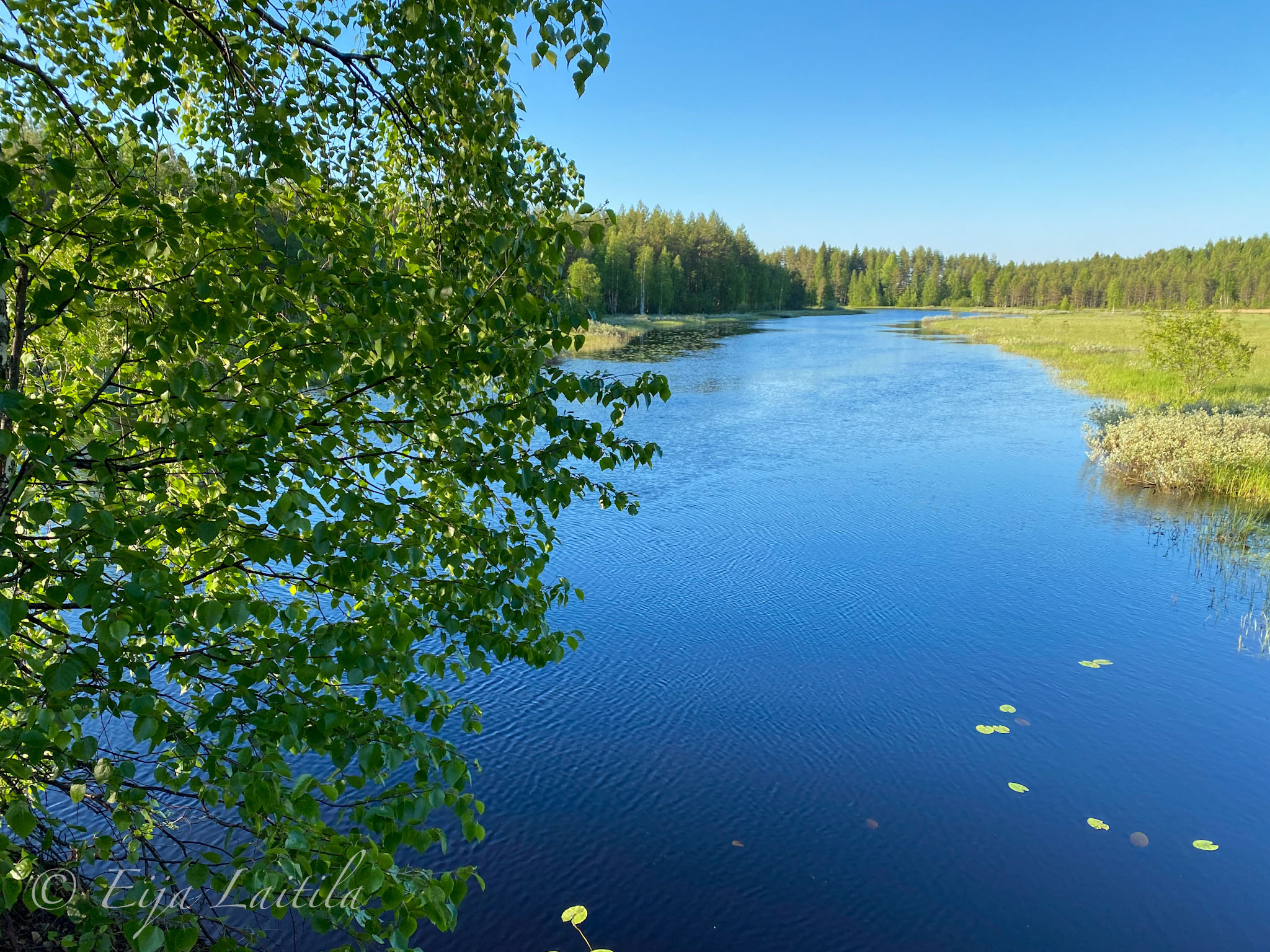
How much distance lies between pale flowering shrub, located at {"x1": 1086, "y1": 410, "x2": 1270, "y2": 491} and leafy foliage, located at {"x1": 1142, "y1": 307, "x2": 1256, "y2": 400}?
18.7 feet

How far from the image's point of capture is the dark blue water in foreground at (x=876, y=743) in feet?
23.4

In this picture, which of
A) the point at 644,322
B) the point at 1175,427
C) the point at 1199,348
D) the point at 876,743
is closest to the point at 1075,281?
the point at 644,322

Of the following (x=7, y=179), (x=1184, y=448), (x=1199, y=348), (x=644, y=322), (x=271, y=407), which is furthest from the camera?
(x=644, y=322)

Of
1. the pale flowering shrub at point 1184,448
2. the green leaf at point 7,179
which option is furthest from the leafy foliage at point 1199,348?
the green leaf at point 7,179

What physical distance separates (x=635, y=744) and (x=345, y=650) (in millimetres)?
6713

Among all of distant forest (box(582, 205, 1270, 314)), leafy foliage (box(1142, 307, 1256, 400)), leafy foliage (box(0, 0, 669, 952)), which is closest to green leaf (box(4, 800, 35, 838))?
leafy foliage (box(0, 0, 669, 952))

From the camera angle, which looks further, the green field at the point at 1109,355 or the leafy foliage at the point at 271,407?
the green field at the point at 1109,355

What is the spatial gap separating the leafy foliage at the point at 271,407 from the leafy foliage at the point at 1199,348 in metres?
32.8

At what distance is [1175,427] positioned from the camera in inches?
888

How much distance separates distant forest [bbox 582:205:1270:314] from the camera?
9875 centimetres

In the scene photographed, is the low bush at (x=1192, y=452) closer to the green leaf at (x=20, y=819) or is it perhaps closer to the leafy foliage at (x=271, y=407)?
the leafy foliage at (x=271, y=407)

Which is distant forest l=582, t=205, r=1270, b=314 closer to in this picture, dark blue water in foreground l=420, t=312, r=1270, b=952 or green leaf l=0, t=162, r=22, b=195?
Result: dark blue water in foreground l=420, t=312, r=1270, b=952

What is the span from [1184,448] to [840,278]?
557 feet

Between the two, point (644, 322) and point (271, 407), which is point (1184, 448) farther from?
point (644, 322)
